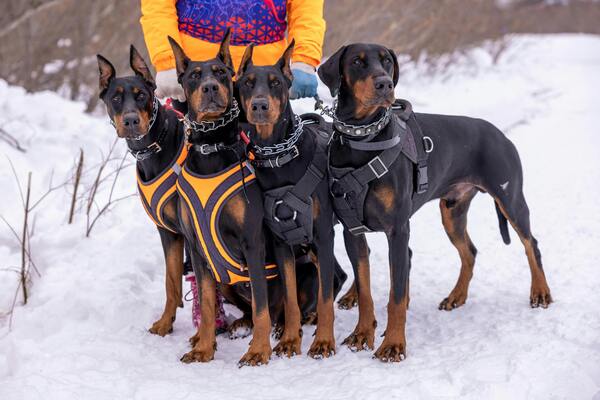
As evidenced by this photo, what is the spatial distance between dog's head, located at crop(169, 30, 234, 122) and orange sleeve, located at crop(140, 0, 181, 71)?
183 mm

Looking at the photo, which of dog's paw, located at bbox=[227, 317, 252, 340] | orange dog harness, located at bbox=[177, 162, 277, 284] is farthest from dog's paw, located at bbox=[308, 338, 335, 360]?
orange dog harness, located at bbox=[177, 162, 277, 284]

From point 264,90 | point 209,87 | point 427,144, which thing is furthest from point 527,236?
point 209,87

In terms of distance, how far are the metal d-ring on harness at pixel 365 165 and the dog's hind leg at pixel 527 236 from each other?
783 millimetres

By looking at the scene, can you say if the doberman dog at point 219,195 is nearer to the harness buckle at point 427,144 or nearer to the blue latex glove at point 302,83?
the blue latex glove at point 302,83

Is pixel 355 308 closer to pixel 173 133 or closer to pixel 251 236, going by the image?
pixel 251 236

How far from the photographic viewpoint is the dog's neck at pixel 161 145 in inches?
142

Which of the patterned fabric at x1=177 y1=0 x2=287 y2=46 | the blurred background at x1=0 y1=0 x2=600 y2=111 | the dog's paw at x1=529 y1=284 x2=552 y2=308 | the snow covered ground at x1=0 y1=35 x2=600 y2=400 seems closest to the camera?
the snow covered ground at x1=0 y1=35 x2=600 y2=400

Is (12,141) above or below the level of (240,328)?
above

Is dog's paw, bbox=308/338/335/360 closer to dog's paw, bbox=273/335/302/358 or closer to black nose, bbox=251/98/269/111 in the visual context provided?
dog's paw, bbox=273/335/302/358

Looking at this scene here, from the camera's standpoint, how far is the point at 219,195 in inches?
131

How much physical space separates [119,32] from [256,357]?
19.7 feet

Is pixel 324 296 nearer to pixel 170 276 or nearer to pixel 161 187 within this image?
pixel 170 276

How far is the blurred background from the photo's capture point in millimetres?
7664

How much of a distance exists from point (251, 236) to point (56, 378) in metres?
1.13
